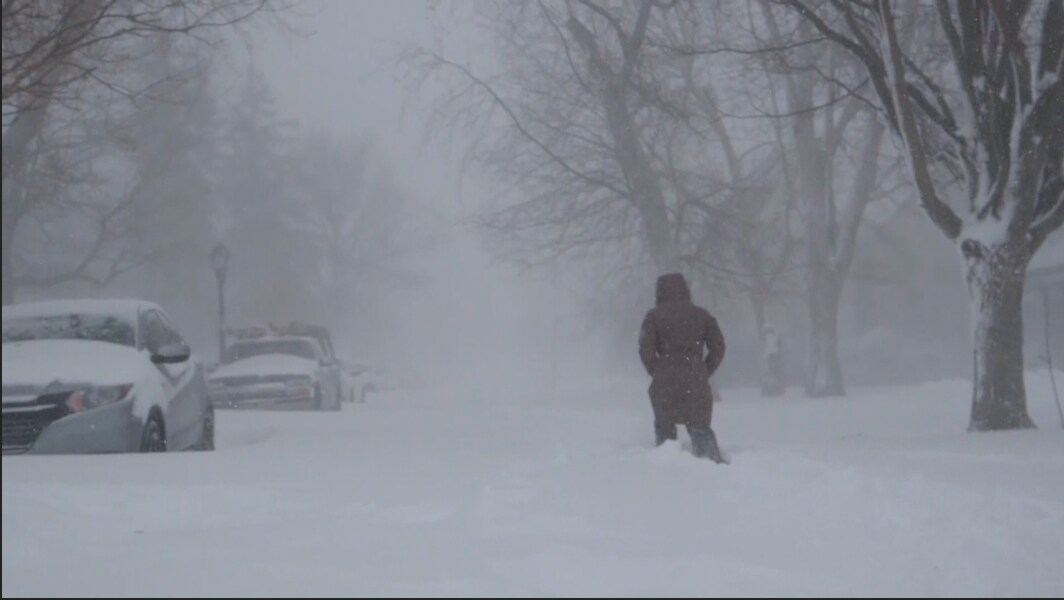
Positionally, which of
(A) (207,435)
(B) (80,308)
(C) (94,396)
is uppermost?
(B) (80,308)

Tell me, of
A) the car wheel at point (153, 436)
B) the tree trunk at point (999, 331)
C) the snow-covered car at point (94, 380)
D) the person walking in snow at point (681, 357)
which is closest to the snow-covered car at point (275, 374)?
the snow-covered car at point (94, 380)

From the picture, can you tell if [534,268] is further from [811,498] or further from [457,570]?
[457,570]

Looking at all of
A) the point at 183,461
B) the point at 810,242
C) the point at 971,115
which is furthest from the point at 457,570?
the point at 810,242

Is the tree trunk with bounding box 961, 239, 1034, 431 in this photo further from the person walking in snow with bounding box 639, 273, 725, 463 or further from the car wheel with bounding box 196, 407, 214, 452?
the car wheel with bounding box 196, 407, 214, 452

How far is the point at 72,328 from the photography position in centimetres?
796

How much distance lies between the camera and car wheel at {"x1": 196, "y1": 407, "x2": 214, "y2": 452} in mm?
10146

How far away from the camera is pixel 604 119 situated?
20.7m

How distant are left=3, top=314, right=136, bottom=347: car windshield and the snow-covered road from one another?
1427mm

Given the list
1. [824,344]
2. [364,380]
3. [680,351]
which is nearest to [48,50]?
[680,351]

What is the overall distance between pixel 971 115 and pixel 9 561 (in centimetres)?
1107

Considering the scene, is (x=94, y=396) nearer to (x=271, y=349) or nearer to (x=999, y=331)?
(x=999, y=331)

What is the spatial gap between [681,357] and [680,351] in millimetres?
48

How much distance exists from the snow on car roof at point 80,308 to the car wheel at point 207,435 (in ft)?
4.95

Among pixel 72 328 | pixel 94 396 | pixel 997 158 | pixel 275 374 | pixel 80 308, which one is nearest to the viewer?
pixel 94 396
